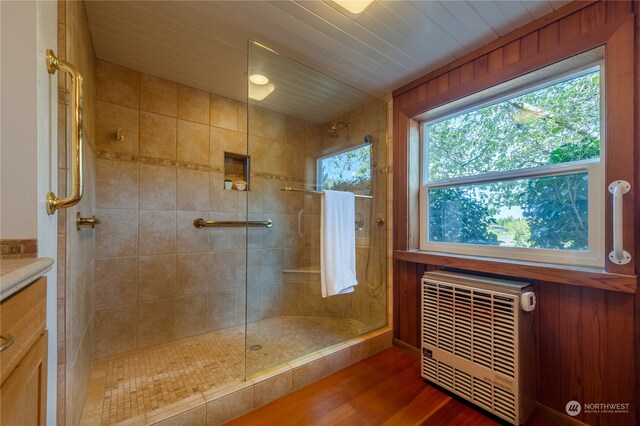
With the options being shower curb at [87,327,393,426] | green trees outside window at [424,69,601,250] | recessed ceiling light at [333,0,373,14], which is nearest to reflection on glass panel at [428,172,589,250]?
green trees outside window at [424,69,601,250]

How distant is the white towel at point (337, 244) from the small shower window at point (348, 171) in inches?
5.1

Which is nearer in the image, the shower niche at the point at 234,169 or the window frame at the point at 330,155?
the window frame at the point at 330,155

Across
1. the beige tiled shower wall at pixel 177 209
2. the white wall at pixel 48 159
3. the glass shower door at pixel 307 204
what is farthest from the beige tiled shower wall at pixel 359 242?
the white wall at pixel 48 159

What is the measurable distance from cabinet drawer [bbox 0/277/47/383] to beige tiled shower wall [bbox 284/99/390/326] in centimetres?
149

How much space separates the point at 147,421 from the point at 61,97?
1.42 m

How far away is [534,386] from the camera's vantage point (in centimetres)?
136

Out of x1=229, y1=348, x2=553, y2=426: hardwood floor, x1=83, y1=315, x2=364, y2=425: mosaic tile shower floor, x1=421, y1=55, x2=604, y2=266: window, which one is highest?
x1=421, y1=55, x2=604, y2=266: window

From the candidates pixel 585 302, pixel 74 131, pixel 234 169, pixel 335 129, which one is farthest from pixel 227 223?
pixel 585 302

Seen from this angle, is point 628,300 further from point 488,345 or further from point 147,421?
Answer: point 147,421

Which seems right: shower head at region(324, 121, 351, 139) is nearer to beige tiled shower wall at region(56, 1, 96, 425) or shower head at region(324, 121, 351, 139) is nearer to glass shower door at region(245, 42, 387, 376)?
glass shower door at region(245, 42, 387, 376)

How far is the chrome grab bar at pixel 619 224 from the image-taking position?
1.10 m

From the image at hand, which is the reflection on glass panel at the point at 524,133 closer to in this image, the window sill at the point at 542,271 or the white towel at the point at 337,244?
the window sill at the point at 542,271

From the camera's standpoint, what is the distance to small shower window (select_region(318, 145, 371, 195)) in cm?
207

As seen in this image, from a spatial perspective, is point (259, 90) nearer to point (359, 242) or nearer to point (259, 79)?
point (259, 79)
